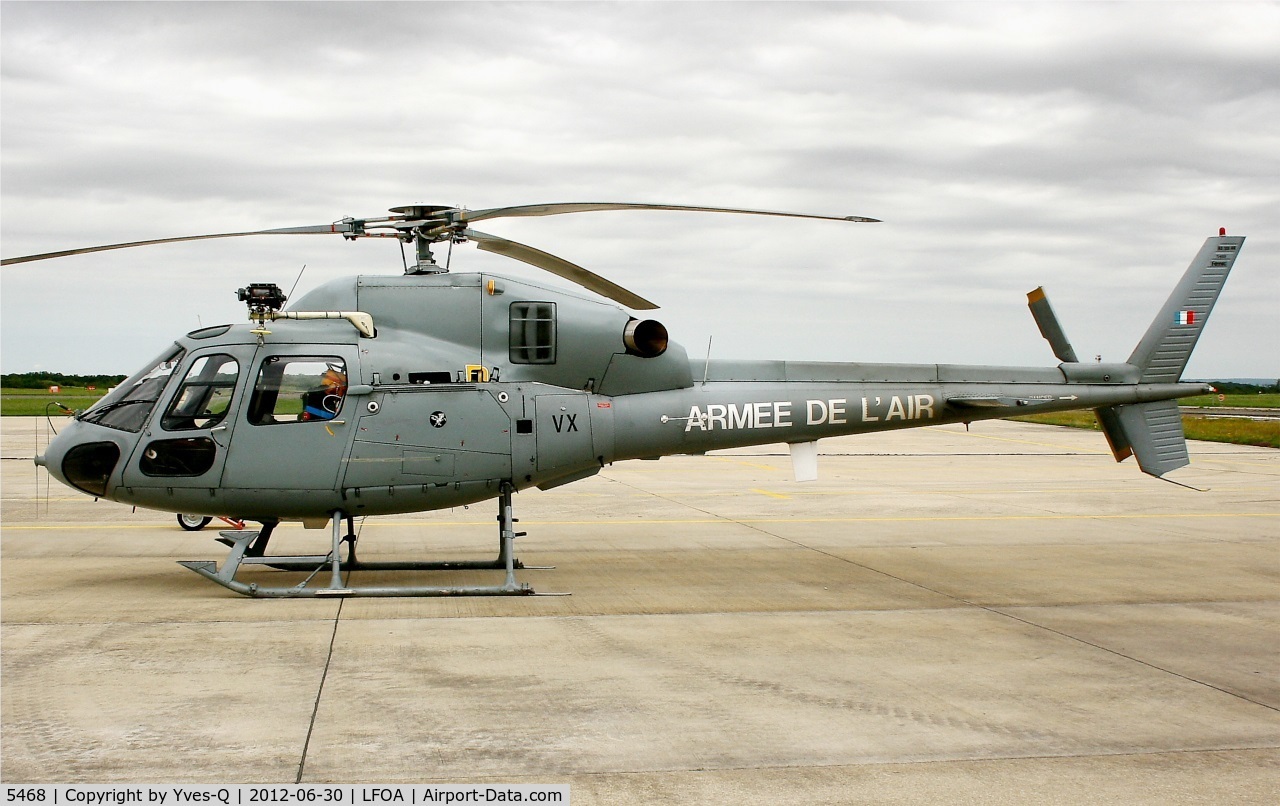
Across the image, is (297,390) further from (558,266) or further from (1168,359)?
(1168,359)

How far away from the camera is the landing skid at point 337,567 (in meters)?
9.98

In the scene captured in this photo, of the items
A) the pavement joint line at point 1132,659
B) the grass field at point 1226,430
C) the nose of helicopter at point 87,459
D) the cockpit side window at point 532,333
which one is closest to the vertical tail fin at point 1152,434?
the pavement joint line at point 1132,659

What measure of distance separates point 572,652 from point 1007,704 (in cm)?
319

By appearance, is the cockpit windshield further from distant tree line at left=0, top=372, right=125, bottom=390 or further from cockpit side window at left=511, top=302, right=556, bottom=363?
distant tree line at left=0, top=372, right=125, bottom=390

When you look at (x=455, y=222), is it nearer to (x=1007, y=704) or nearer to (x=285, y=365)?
(x=285, y=365)

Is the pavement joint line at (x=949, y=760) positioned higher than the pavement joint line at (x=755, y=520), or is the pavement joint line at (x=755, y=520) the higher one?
the pavement joint line at (x=755, y=520)

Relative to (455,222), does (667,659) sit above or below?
below

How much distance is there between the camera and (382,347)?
1067cm

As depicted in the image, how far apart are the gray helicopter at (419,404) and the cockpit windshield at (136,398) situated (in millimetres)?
21

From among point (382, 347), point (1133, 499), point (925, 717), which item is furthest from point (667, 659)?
point (1133, 499)

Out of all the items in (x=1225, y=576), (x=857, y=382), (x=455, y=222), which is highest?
(x=455, y=222)
